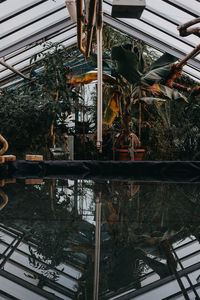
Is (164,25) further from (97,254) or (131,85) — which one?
(97,254)

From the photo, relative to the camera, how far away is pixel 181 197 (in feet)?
7.84

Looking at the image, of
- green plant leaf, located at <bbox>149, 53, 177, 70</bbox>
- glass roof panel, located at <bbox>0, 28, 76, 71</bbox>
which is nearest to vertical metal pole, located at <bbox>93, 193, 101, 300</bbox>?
green plant leaf, located at <bbox>149, 53, 177, 70</bbox>

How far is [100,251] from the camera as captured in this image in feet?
3.48

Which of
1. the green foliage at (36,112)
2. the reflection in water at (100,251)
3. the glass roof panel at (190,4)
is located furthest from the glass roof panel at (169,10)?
the reflection in water at (100,251)

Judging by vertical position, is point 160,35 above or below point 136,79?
above

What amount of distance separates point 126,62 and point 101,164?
1.93 metres

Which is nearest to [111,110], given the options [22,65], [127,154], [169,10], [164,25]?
[127,154]

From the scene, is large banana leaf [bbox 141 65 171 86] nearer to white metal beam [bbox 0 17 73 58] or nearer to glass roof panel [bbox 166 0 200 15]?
glass roof panel [bbox 166 0 200 15]

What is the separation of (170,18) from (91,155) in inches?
116

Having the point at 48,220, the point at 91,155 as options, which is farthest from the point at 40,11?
the point at 48,220

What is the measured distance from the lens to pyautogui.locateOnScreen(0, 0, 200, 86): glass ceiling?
17.1 feet

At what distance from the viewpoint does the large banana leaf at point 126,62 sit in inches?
201

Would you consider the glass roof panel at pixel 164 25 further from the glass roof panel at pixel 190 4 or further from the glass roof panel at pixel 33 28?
the glass roof panel at pixel 33 28

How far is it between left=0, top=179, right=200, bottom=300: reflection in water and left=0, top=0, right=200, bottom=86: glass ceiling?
13.8 feet
